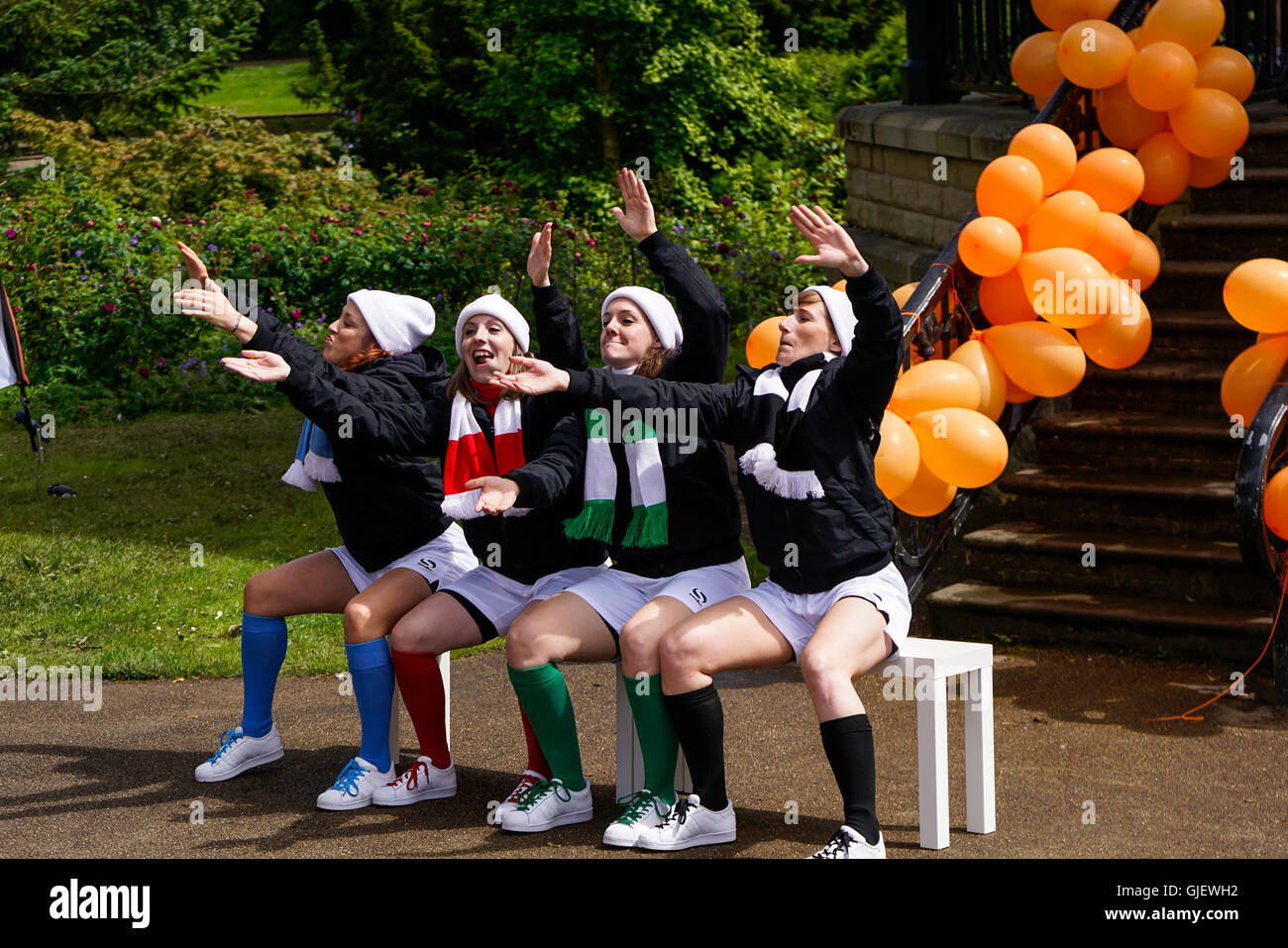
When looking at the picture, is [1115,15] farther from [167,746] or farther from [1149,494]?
[167,746]

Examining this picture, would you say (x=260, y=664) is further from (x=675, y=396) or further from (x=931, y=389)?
(x=931, y=389)

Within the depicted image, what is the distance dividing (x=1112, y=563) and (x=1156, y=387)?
103cm

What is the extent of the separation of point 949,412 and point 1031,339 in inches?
26.8

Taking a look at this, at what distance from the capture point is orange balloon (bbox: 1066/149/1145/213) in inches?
249

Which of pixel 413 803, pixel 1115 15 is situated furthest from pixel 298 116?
pixel 413 803

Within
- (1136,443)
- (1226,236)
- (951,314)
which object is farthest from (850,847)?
(1226,236)

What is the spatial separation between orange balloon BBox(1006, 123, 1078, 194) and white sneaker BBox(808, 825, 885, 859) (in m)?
3.04

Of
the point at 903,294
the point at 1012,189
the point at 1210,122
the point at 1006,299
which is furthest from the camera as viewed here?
the point at 903,294

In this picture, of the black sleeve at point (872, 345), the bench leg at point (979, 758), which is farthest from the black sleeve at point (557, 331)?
the bench leg at point (979, 758)

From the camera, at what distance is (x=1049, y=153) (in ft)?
20.5

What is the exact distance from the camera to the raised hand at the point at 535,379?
4414 mm

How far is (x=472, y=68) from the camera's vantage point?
21.5m

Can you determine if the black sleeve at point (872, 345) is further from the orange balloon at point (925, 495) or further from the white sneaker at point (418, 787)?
the white sneaker at point (418, 787)

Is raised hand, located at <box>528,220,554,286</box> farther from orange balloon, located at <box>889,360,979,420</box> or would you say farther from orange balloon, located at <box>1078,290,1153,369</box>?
orange balloon, located at <box>1078,290,1153,369</box>
